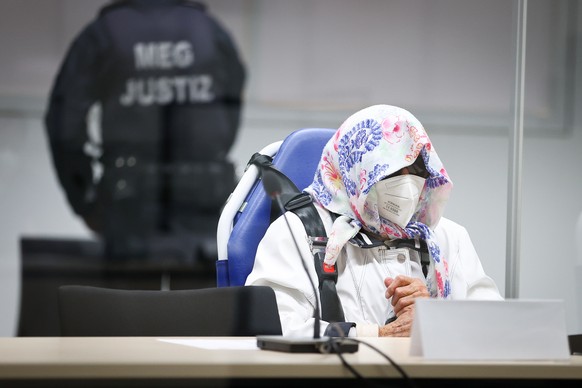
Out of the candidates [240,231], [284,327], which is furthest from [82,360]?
[240,231]

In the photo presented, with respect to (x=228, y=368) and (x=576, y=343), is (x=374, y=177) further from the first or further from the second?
(x=228, y=368)

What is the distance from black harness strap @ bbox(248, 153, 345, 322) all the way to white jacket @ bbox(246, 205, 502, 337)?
0.6 inches

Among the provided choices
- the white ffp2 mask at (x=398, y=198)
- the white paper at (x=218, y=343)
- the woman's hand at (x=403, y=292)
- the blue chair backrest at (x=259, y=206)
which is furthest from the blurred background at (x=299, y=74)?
the white paper at (x=218, y=343)

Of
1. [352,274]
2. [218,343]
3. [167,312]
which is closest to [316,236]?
[352,274]

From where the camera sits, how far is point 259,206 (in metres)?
2.24

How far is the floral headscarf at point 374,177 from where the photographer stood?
6.99 feet

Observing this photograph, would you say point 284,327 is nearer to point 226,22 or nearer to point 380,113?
point 380,113

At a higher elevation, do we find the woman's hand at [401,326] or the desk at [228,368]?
the desk at [228,368]

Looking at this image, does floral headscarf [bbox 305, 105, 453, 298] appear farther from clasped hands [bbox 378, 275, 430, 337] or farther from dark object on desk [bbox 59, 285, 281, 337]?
dark object on desk [bbox 59, 285, 281, 337]

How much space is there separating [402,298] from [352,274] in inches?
6.7

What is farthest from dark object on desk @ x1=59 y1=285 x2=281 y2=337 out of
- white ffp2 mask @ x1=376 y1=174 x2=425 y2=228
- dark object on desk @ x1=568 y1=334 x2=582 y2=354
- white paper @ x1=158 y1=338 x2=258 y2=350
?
white ffp2 mask @ x1=376 y1=174 x2=425 y2=228

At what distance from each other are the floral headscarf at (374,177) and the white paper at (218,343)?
703 mm

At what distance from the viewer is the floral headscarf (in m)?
2.13

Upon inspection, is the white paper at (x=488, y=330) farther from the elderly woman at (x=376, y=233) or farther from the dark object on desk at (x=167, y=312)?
the elderly woman at (x=376, y=233)
